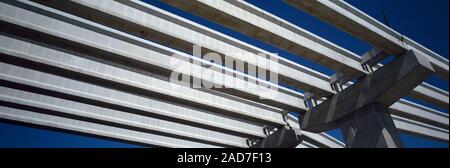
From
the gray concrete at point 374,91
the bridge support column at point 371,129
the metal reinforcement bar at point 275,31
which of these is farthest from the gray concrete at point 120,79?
the bridge support column at point 371,129

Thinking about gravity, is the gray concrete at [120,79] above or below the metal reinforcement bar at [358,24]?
below

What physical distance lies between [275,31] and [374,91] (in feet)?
21.4

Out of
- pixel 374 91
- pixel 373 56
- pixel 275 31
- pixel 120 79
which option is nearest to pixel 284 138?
pixel 374 91

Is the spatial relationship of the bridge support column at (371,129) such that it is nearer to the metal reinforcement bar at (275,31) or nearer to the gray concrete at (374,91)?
the gray concrete at (374,91)

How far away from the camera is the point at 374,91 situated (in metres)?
15.5

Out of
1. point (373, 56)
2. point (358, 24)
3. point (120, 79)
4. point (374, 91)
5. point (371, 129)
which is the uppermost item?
point (373, 56)

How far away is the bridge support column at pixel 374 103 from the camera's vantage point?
47.1ft

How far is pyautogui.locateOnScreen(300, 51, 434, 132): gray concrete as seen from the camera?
14219 millimetres

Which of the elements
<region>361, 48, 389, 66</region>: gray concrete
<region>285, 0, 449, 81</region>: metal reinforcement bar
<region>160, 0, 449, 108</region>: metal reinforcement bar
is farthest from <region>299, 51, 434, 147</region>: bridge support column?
<region>160, 0, 449, 108</region>: metal reinforcement bar

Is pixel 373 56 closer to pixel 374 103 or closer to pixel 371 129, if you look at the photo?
pixel 374 103

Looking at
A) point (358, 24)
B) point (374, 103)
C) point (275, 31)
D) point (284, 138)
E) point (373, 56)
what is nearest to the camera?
point (275, 31)

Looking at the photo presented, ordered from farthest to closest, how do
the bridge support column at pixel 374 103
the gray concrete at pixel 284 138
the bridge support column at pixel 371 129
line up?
the gray concrete at pixel 284 138
the bridge support column at pixel 371 129
the bridge support column at pixel 374 103

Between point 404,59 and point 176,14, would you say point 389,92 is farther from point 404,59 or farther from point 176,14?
point 176,14

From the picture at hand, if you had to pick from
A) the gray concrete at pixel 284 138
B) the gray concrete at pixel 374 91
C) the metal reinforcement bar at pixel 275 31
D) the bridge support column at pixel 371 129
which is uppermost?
the metal reinforcement bar at pixel 275 31
